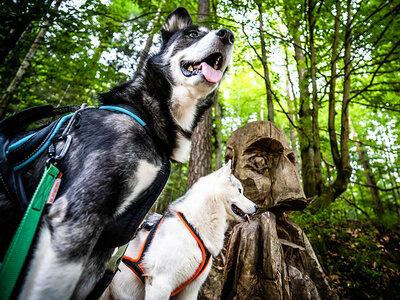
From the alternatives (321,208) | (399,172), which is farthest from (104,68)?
(399,172)

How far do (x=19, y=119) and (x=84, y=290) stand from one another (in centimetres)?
114

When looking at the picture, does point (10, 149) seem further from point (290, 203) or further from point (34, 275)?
point (290, 203)

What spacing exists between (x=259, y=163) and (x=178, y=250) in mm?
1970

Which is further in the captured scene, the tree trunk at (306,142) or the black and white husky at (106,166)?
the tree trunk at (306,142)

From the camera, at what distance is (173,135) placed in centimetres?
147

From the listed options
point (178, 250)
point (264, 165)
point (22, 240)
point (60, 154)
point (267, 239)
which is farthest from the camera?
point (264, 165)

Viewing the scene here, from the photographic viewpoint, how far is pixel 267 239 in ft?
9.24

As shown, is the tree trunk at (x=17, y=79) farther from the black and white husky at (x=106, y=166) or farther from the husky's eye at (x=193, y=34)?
the black and white husky at (x=106, y=166)

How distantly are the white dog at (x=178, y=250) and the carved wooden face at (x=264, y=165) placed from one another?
323mm

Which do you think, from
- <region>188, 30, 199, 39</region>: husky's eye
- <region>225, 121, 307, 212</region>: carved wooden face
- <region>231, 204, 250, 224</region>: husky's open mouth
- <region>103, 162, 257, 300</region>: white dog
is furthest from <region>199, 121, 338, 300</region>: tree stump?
<region>188, 30, 199, 39</region>: husky's eye

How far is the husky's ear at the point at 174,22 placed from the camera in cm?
211

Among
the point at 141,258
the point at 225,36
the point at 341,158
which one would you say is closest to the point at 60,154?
the point at 225,36

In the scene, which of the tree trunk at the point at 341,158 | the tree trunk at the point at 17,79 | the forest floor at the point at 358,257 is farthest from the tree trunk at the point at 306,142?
the tree trunk at the point at 17,79

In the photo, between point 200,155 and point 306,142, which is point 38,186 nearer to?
point 200,155
